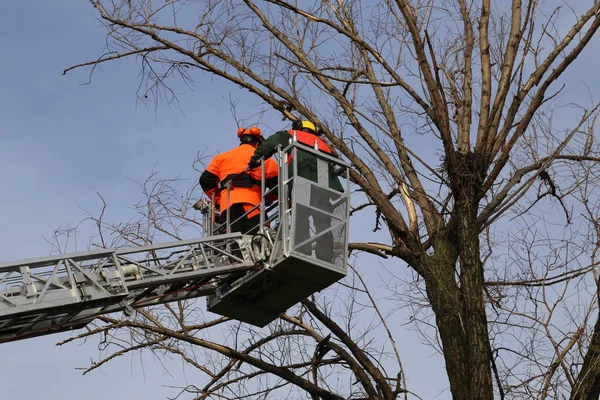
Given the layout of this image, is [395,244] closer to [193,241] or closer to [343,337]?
[343,337]

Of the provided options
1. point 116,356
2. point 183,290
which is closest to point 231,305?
point 183,290

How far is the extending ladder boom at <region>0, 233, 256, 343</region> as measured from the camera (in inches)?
392

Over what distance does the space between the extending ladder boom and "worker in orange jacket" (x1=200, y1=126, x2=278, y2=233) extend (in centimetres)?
32

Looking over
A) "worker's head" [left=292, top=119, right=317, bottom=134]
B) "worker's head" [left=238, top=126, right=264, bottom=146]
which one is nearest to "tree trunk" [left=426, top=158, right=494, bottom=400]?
"worker's head" [left=292, top=119, right=317, bottom=134]

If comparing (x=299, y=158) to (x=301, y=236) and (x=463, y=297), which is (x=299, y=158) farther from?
(x=463, y=297)

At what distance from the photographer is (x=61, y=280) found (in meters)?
10.2

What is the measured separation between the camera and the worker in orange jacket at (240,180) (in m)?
11.2

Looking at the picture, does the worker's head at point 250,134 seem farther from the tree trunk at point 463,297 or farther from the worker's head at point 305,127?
the tree trunk at point 463,297

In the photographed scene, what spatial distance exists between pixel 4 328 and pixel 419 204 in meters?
4.26

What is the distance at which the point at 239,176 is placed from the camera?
11203 millimetres

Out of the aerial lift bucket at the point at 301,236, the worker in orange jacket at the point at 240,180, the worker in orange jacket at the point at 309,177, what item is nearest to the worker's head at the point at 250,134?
the worker in orange jacket at the point at 240,180

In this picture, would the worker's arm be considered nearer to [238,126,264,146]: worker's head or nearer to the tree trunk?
[238,126,264,146]: worker's head

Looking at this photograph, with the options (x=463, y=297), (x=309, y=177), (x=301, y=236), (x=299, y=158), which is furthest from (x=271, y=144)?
(x=463, y=297)

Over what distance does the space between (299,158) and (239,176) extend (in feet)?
2.74
